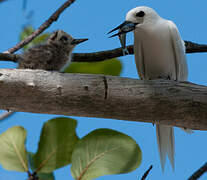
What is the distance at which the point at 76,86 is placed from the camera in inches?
37.7

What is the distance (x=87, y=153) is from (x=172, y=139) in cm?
60

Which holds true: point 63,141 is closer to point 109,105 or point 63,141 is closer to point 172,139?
point 109,105

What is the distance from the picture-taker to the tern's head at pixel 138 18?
1.32 m

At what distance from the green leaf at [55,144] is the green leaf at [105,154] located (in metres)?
0.07

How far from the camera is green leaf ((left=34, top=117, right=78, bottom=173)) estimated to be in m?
1.03

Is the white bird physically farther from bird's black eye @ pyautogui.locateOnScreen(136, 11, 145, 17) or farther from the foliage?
the foliage

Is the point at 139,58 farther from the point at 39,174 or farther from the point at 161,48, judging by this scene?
the point at 39,174

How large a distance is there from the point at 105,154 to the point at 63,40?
0.50 metres

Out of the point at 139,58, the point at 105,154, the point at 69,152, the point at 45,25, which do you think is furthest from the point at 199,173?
the point at 45,25

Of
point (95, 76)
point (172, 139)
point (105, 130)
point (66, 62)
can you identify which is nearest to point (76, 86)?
point (95, 76)

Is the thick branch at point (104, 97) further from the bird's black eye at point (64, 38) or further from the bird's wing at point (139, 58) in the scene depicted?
the bird's wing at point (139, 58)

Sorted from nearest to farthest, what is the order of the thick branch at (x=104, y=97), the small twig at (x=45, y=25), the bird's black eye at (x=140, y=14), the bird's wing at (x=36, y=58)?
the thick branch at (x=104, y=97)
the bird's wing at (x=36, y=58)
the small twig at (x=45, y=25)
the bird's black eye at (x=140, y=14)

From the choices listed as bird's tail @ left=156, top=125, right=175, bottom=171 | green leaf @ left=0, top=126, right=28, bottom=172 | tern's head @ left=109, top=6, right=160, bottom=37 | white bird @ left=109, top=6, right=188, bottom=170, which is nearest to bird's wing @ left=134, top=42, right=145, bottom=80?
white bird @ left=109, top=6, right=188, bottom=170

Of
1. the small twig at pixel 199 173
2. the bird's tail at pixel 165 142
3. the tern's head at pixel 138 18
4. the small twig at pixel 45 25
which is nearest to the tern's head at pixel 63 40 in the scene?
the small twig at pixel 45 25
